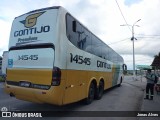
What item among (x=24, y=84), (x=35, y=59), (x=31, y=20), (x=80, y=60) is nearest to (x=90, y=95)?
(x=80, y=60)

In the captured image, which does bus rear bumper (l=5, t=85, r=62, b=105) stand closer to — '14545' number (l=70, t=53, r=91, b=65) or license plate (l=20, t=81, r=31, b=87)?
license plate (l=20, t=81, r=31, b=87)

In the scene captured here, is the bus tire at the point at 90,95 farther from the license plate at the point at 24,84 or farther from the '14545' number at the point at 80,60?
the license plate at the point at 24,84

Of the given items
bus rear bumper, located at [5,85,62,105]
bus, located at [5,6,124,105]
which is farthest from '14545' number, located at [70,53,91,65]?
bus rear bumper, located at [5,85,62,105]

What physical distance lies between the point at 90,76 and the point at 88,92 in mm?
742

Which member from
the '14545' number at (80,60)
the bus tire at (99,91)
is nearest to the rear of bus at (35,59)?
the '14545' number at (80,60)

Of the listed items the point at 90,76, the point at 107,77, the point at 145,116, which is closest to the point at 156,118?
the point at 145,116

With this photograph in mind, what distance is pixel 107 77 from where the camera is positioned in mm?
15422

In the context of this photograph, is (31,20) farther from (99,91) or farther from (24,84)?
(99,91)

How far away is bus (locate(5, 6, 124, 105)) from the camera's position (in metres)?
8.04

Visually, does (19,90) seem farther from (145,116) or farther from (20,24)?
(145,116)

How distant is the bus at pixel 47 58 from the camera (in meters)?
8.04

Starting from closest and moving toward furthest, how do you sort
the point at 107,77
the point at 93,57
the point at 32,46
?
the point at 32,46 < the point at 93,57 < the point at 107,77

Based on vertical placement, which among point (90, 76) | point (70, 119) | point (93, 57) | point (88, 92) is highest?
point (93, 57)

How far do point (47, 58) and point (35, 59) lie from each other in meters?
0.53
